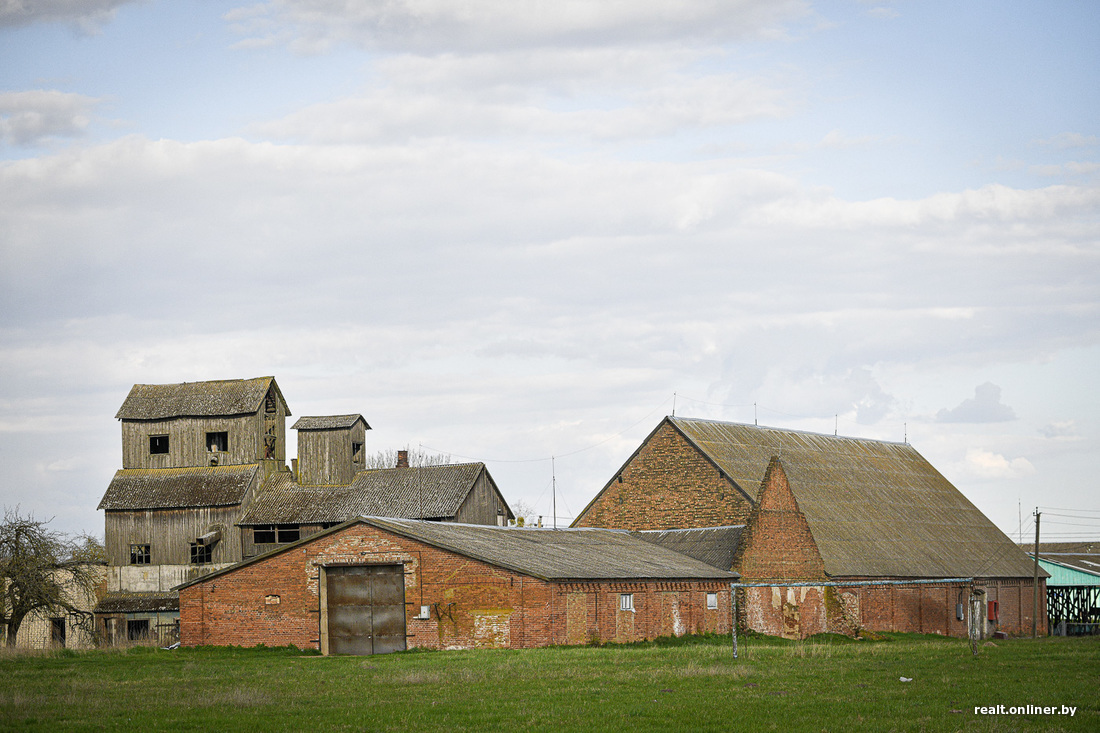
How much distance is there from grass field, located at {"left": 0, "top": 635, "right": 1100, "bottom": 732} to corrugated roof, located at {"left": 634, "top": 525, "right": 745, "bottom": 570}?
12859 millimetres

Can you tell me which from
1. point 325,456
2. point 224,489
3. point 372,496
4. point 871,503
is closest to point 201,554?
point 224,489

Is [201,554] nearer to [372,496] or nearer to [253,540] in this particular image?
[253,540]

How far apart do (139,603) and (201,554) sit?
4017mm

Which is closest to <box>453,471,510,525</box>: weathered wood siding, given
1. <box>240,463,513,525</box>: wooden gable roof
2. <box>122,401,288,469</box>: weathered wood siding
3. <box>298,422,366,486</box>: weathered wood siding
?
<box>240,463,513,525</box>: wooden gable roof

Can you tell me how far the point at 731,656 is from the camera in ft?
108

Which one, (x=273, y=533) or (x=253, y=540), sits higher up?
(x=273, y=533)

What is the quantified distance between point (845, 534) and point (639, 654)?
22.0 meters

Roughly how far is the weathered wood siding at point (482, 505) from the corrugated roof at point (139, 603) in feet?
51.5

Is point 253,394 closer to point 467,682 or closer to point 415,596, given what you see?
point 415,596

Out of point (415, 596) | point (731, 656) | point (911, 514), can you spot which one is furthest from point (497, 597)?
point (911, 514)

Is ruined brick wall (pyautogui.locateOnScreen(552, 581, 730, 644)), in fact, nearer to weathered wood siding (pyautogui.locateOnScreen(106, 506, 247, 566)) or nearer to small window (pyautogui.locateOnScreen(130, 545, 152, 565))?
weathered wood siding (pyautogui.locateOnScreen(106, 506, 247, 566))

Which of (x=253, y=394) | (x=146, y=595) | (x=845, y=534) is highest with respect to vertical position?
(x=253, y=394)

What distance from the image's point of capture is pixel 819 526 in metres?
52.2

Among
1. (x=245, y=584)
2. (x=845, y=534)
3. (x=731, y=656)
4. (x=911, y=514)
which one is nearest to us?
(x=731, y=656)
